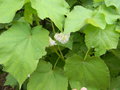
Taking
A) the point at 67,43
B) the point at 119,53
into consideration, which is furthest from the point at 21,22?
the point at 119,53

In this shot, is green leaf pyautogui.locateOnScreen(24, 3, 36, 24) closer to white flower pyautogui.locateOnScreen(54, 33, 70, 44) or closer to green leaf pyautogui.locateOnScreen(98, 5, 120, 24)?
white flower pyautogui.locateOnScreen(54, 33, 70, 44)

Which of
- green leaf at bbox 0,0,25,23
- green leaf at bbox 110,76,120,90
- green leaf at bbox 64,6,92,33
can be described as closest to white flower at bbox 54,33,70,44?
green leaf at bbox 64,6,92,33

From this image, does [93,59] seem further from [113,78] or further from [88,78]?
[113,78]

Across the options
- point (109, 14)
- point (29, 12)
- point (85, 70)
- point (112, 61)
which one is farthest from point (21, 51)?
point (112, 61)

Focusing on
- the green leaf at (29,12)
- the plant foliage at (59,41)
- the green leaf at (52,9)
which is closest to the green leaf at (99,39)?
the plant foliage at (59,41)

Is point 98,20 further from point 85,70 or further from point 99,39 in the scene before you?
point 85,70

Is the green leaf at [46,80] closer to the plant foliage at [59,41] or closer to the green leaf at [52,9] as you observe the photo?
the plant foliage at [59,41]
